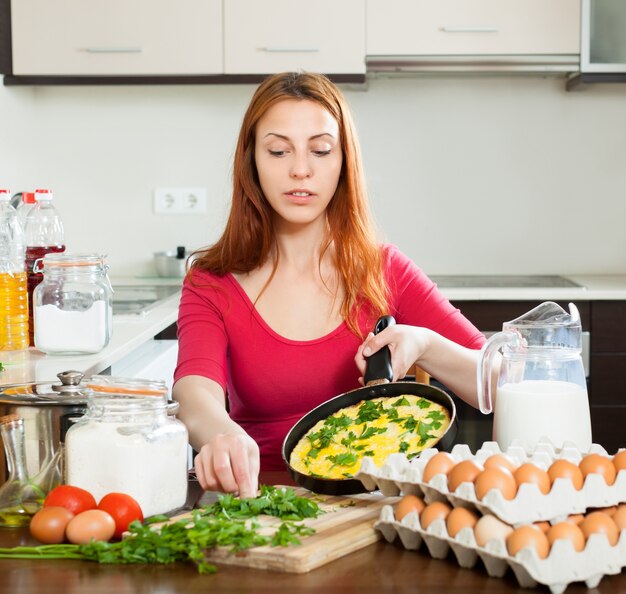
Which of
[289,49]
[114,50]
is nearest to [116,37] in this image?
[114,50]

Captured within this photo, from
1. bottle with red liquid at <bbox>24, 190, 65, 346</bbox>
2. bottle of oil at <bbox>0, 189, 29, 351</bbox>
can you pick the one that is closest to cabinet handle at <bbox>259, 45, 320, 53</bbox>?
bottle with red liquid at <bbox>24, 190, 65, 346</bbox>

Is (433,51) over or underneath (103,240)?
over

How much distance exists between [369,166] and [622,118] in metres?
0.93

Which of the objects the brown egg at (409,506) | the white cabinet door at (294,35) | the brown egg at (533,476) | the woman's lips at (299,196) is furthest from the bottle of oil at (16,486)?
the white cabinet door at (294,35)

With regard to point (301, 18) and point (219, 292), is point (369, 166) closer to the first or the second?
point (301, 18)

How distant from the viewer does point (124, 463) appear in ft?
3.56

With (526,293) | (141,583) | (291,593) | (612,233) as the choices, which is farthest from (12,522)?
(612,233)

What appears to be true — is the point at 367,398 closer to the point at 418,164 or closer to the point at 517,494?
the point at 517,494

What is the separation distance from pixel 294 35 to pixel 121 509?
2.53m

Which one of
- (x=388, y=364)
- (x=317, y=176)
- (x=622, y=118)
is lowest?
(x=388, y=364)

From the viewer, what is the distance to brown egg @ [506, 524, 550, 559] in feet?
2.91

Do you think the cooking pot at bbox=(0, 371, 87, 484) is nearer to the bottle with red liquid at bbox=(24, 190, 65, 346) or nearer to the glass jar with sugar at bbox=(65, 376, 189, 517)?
the glass jar with sugar at bbox=(65, 376, 189, 517)

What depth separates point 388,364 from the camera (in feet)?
4.78

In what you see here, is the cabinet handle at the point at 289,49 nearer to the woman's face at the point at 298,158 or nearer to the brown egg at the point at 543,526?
the woman's face at the point at 298,158
